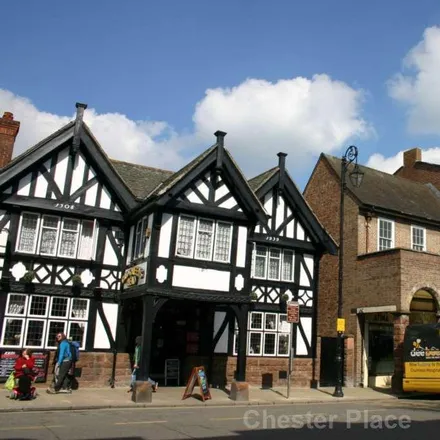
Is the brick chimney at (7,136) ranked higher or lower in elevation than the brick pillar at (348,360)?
higher

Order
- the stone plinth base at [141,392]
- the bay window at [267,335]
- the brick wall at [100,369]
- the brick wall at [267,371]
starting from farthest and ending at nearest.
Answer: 1. the bay window at [267,335]
2. the brick wall at [267,371]
3. the brick wall at [100,369]
4. the stone plinth base at [141,392]

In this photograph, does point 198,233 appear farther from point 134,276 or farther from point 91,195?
point 91,195

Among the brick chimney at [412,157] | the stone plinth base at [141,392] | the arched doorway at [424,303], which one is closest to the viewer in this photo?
the stone plinth base at [141,392]

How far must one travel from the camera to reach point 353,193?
26750mm

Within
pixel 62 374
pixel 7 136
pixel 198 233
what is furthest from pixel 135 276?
pixel 7 136

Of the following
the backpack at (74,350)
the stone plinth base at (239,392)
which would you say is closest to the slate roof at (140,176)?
the backpack at (74,350)

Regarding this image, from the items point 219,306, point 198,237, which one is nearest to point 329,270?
point 219,306

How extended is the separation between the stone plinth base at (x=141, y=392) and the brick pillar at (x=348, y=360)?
10.6m

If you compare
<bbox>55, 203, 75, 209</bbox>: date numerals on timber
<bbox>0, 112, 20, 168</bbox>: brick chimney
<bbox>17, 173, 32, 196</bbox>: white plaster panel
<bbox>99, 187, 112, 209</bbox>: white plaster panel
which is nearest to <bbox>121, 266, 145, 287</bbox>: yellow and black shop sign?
<bbox>99, 187, 112, 209</bbox>: white plaster panel

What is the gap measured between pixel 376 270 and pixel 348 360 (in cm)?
424

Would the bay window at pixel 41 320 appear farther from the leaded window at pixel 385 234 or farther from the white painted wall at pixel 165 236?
the leaded window at pixel 385 234

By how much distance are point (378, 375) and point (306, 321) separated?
4.87 meters

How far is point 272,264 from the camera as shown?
74.4 ft

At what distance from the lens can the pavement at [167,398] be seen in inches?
554
